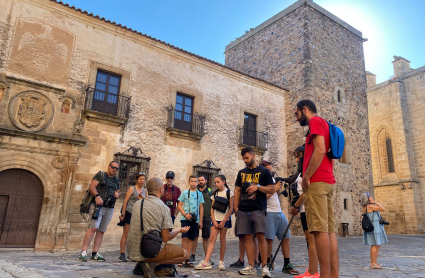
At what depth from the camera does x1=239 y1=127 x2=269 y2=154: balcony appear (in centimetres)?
1331

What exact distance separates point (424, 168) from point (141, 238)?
20.7m

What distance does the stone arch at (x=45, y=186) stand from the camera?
8156mm

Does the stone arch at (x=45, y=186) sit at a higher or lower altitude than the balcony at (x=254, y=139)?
lower

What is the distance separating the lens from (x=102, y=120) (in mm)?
9734

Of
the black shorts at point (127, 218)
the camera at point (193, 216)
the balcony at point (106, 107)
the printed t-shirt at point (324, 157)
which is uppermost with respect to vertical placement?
the balcony at point (106, 107)

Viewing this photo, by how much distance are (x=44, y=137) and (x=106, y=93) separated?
2422mm

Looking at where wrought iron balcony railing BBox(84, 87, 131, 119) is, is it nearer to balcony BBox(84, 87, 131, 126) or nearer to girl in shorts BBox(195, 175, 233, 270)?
balcony BBox(84, 87, 131, 126)

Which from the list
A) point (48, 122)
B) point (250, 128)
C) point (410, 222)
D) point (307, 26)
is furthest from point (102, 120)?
point (410, 222)

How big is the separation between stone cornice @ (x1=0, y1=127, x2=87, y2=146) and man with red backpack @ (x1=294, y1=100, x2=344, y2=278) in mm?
7678

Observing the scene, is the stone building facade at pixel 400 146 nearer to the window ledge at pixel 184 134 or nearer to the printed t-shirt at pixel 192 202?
the window ledge at pixel 184 134

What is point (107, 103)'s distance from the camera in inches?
396

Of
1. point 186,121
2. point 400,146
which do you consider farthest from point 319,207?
point 400,146

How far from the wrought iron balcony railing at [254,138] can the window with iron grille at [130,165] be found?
15.4 ft

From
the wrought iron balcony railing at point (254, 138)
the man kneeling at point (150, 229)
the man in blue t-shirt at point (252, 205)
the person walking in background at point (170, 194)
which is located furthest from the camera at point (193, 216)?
the wrought iron balcony railing at point (254, 138)
